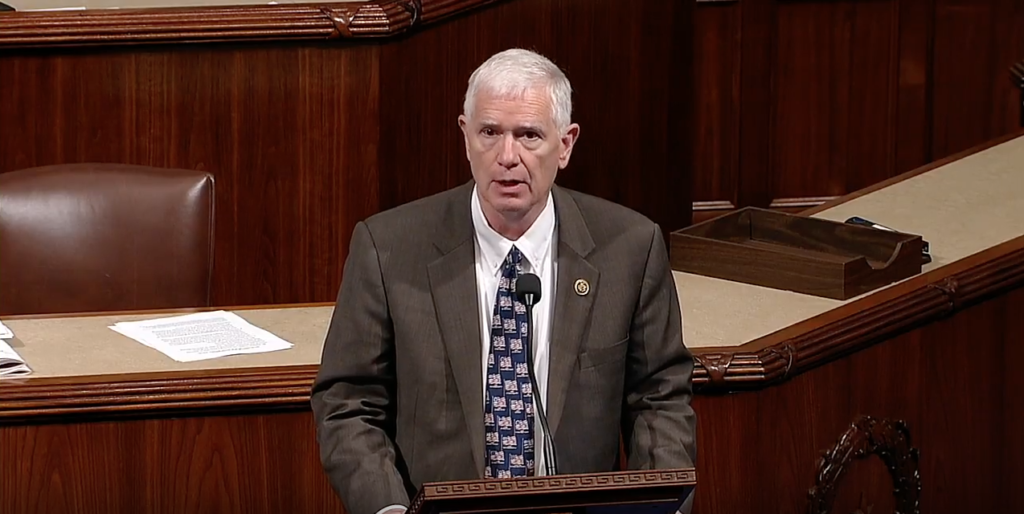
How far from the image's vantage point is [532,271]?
2281mm

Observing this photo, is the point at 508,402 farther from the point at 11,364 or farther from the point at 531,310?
the point at 11,364

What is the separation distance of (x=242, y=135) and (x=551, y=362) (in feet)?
6.74

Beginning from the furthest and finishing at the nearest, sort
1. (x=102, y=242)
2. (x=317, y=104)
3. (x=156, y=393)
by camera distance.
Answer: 1. (x=317, y=104)
2. (x=102, y=242)
3. (x=156, y=393)

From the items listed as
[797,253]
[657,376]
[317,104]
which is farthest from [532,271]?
[317,104]

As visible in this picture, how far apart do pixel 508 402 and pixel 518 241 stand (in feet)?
0.70

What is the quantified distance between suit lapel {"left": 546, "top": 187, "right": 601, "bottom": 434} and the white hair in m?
0.18

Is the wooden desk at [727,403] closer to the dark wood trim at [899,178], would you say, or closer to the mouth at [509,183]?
the dark wood trim at [899,178]

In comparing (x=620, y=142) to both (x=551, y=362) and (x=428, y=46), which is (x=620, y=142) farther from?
(x=551, y=362)

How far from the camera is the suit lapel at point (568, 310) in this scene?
7.39ft

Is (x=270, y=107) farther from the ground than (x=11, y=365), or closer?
farther from the ground

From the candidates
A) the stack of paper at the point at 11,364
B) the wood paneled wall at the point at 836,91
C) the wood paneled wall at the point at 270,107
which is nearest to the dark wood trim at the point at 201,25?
the wood paneled wall at the point at 270,107

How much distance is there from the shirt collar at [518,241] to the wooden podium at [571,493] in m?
0.43

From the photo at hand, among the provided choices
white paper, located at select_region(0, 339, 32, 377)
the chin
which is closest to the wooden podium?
the chin

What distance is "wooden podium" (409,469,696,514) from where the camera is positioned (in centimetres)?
188
